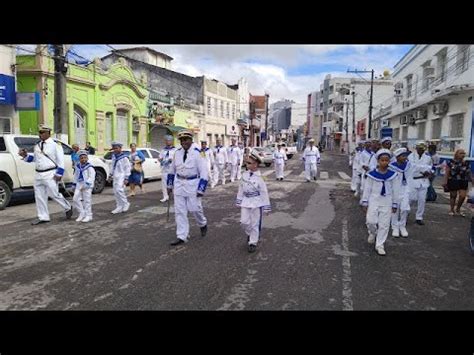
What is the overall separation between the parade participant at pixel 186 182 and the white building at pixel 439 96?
13.9 metres

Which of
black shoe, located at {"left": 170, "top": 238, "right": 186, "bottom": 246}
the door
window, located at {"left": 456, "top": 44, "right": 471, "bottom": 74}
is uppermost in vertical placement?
window, located at {"left": 456, "top": 44, "right": 471, "bottom": 74}

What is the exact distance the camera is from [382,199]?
6.09m

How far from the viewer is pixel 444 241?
22.8ft

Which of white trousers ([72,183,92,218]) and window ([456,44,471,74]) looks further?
window ([456,44,471,74])

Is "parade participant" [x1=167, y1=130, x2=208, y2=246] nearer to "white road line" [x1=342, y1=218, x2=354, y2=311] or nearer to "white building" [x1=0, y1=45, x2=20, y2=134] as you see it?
"white road line" [x1=342, y1=218, x2=354, y2=311]

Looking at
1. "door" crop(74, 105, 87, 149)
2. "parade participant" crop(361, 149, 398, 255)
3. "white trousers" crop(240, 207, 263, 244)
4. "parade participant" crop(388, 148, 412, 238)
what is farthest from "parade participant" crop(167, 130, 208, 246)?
"door" crop(74, 105, 87, 149)

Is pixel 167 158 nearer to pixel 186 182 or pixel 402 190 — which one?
pixel 186 182

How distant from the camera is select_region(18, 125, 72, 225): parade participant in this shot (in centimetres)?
794

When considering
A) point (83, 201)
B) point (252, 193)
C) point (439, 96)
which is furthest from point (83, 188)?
point (439, 96)

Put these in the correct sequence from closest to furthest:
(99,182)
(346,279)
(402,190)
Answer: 1. (346,279)
2. (402,190)
3. (99,182)

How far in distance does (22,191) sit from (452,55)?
66.6 feet

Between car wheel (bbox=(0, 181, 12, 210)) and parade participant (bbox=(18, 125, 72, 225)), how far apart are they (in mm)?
2237

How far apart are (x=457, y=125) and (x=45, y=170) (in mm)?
18253
